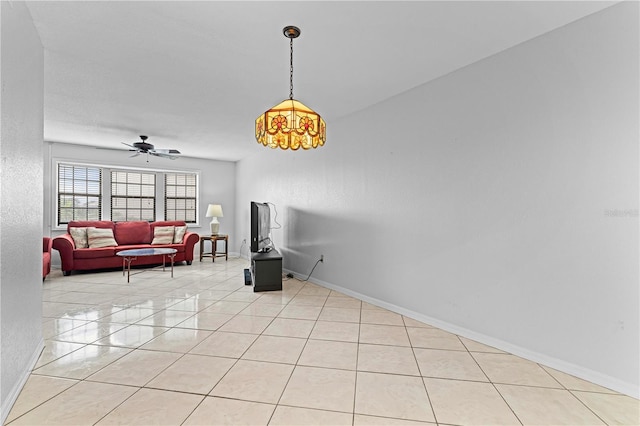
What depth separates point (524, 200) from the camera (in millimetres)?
2260

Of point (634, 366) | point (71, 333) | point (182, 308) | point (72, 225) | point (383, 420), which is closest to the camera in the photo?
point (383, 420)

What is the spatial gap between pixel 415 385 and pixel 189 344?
71.6 inches

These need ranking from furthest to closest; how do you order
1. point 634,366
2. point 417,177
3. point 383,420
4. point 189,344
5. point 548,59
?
point 417,177 → point 189,344 → point 548,59 → point 634,366 → point 383,420

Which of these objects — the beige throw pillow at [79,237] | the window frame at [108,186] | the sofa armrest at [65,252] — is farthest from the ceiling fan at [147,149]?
the sofa armrest at [65,252]

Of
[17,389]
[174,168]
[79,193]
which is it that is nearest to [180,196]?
Answer: [174,168]

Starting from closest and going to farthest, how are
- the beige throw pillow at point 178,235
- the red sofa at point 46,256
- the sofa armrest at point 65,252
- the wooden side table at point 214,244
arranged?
the red sofa at point 46,256
the sofa armrest at point 65,252
the beige throw pillow at point 178,235
the wooden side table at point 214,244

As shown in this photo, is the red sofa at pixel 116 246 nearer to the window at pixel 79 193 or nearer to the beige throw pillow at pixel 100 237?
the beige throw pillow at pixel 100 237

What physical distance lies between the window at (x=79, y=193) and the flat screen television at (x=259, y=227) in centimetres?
414

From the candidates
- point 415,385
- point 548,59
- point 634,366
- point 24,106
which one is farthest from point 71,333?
point 548,59

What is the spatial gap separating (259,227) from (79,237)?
368 centimetres

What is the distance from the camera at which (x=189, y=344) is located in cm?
245

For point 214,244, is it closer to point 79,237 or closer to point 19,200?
point 79,237

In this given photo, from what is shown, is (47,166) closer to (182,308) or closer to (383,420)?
(182,308)

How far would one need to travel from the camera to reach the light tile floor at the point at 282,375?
160 centimetres
